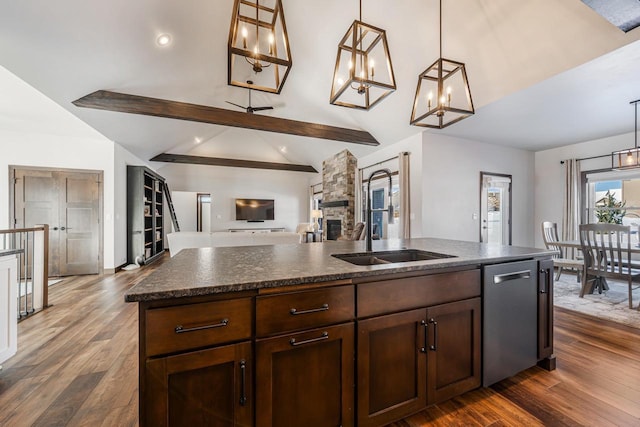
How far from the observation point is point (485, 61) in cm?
312

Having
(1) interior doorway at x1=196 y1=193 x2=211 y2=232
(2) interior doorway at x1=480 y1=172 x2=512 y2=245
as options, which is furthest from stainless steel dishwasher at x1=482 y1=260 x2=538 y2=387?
(1) interior doorway at x1=196 y1=193 x2=211 y2=232

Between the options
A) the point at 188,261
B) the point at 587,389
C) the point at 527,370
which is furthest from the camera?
the point at 527,370

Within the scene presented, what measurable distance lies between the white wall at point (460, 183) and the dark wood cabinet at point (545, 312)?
9.27 ft

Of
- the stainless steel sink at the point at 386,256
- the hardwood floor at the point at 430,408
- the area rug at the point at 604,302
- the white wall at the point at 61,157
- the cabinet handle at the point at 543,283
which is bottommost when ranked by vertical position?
the hardwood floor at the point at 430,408

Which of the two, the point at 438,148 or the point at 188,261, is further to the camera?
the point at 438,148

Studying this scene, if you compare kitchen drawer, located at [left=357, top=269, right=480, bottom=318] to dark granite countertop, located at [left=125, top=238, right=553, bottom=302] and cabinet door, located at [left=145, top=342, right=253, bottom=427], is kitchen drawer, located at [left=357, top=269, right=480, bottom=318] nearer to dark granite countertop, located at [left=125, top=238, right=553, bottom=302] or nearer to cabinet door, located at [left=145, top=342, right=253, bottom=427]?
dark granite countertop, located at [left=125, top=238, right=553, bottom=302]

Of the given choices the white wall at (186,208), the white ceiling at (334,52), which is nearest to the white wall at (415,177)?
the white ceiling at (334,52)

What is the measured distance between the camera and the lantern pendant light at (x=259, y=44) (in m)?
1.59

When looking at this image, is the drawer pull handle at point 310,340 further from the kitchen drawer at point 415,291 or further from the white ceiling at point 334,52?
the white ceiling at point 334,52

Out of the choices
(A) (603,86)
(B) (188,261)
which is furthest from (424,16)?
(B) (188,261)

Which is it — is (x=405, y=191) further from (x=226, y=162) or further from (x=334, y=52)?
(x=226, y=162)

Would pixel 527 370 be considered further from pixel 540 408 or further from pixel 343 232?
pixel 343 232

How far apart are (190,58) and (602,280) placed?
684 centimetres

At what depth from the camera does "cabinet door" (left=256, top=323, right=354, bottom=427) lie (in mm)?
1069
